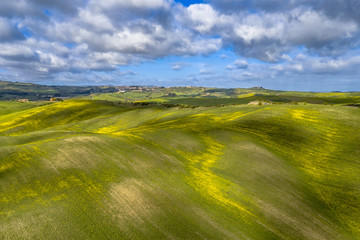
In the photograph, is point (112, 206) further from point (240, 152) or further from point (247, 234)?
point (240, 152)

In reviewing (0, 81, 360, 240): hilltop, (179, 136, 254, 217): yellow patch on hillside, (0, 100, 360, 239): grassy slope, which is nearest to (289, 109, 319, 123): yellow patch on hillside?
(0, 81, 360, 240): hilltop

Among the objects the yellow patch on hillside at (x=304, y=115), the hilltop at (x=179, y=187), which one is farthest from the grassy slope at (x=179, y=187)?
the yellow patch on hillside at (x=304, y=115)

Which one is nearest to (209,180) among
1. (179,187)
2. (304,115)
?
(179,187)

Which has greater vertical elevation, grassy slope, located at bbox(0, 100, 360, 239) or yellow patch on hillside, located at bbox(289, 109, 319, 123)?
yellow patch on hillside, located at bbox(289, 109, 319, 123)

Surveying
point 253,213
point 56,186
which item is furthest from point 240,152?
point 56,186

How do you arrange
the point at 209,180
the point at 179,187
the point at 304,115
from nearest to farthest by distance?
the point at 179,187 < the point at 209,180 < the point at 304,115

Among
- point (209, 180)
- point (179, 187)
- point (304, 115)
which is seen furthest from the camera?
point (304, 115)

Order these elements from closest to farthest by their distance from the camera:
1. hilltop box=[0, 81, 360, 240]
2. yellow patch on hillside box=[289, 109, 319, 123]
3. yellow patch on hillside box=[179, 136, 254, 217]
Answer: hilltop box=[0, 81, 360, 240] → yellow patch on hillside box=[179, 136, 254, 217] → yellow patch on hillside box=[289, 109, 319, 123]

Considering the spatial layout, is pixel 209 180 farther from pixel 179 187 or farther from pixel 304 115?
pixel 304 115

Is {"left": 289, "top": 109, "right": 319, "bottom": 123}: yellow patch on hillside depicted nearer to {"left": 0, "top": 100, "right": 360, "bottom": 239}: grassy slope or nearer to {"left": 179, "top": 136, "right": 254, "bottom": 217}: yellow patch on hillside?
{"left": 0, "top": 100, "right": 360, "bottom": 239}: grassy slope

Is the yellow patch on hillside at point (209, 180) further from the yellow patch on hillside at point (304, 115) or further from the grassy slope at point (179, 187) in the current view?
the yellow patch on hillside at point (304, 115)
